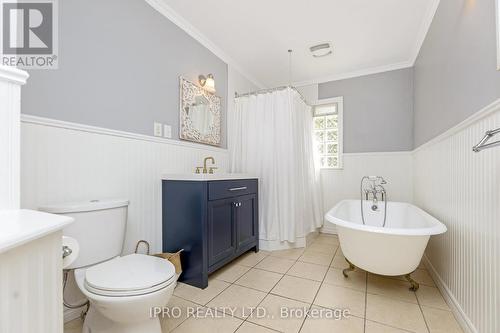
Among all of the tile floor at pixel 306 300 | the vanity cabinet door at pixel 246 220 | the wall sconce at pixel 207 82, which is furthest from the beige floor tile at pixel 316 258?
the wall sconce at pixel 207 82

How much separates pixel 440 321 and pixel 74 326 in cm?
220

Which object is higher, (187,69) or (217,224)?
(187,69)

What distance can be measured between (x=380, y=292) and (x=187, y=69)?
2584 millimetres

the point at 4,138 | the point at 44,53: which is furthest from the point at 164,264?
the point at 44,53

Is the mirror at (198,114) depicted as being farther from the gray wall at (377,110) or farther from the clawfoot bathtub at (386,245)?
the gray wall at (377,110)

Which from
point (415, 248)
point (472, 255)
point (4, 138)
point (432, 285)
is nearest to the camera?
point (4, 138)

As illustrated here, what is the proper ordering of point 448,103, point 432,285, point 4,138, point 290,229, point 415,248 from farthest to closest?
point 290,229
point 432,285
point 448,103
point 415,248
point 4,138

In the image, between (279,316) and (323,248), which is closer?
(279,316)

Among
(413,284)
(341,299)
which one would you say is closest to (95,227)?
(341,299)

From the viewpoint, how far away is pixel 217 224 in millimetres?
1975

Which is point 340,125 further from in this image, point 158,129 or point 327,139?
point 158,129

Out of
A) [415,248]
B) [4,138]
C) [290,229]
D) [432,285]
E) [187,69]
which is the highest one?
[187,69]

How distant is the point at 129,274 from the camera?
3.94ft

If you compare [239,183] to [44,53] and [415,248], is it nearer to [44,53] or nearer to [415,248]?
[415,248]
